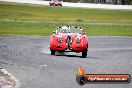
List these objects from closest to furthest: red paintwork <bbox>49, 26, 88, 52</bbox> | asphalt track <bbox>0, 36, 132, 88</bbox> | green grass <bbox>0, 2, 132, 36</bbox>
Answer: asphalt track <bbox>0, 36, 132, 88</bbox>, red paintwork <bbox>49, 26, 88, 52</bbox>, green grass <bbox>0, 2, 132, 36</bbox>

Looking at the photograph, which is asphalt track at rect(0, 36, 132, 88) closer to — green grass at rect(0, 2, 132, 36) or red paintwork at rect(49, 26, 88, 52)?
red paintwork at rect(49, 26, 88, 52)

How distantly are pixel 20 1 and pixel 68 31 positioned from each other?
7641cm

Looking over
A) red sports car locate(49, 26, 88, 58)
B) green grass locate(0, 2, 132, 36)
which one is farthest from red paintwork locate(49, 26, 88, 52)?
green grass locate(0, 2, 132, 36)

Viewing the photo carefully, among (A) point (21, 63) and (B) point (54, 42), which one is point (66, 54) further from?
(B) point (54, 42)

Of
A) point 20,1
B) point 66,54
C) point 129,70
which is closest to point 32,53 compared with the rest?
point 66,54

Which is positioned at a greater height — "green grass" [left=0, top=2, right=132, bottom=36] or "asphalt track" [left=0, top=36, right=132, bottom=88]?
"asphalt track" [left=0, top=36, right=132, bottom=88]

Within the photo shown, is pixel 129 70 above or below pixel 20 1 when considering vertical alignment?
above

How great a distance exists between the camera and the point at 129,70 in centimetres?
1588

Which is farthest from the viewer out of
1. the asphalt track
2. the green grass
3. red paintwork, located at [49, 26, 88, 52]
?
the green grass

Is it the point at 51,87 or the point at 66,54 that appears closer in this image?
the point at 51,87

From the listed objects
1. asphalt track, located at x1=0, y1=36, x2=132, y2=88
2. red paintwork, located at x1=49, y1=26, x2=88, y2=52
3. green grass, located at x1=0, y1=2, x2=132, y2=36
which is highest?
red paintwork, located at x1=49, y1=26, x2=88, y2=52

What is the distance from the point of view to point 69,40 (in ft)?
49.4

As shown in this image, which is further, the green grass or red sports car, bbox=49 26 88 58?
the green grass

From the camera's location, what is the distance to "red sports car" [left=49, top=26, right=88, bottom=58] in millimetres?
15072
